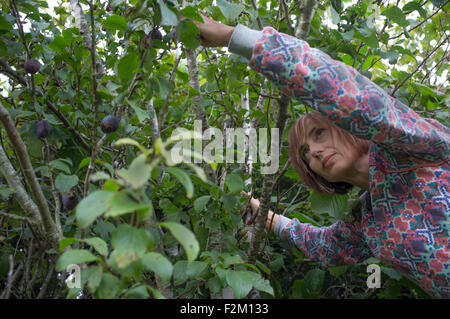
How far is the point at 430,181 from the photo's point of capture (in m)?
A: 1.30

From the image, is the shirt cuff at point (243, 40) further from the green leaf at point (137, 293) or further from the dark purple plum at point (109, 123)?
the green leaf at point (137, 293)

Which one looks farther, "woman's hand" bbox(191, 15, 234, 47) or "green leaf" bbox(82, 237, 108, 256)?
"woman's hand" bbox(191, 15, 234, 47)

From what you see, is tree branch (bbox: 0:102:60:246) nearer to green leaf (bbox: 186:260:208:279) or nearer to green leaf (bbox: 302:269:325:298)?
green leaf (bbox: 186:260:208:279)

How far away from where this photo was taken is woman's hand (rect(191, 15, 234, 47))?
1.29 m

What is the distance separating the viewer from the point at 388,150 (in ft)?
4.25

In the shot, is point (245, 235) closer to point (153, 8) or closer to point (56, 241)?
point (56, 241)

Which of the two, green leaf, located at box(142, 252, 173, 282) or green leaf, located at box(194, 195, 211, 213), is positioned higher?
green leaf, located at box(194, 195, 211, 213)

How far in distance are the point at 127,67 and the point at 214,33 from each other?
30 cm

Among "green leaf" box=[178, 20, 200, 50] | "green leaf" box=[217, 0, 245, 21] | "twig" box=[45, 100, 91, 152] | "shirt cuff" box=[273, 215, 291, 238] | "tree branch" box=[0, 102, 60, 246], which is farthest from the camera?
"shirt cuff" box=[273, 215, 291, 238]

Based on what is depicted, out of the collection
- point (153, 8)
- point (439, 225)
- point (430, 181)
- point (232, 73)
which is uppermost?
point (153, 8)

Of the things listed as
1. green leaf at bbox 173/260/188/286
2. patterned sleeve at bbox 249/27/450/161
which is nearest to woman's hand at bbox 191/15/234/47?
patterned sleeve at bbox 249/27/450/161

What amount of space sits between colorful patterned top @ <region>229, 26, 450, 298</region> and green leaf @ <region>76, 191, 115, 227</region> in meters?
0.64

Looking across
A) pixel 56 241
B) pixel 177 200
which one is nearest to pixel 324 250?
pixel 177 200

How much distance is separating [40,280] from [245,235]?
3.19 feet
